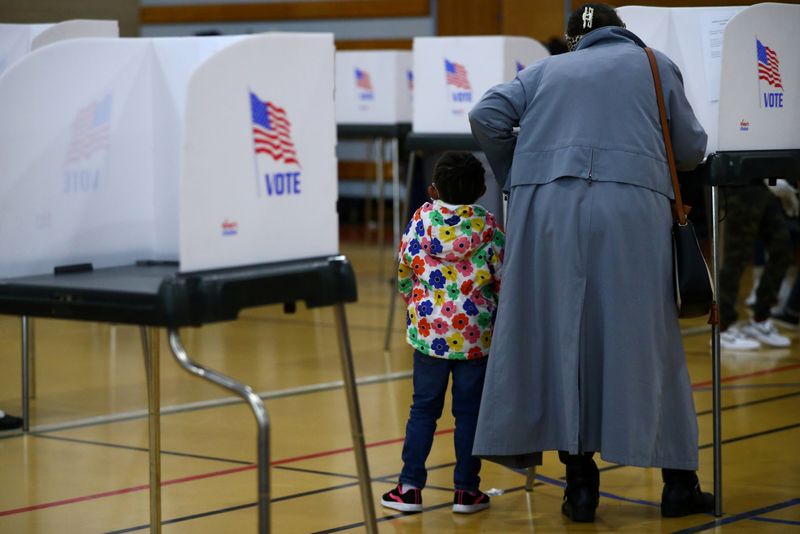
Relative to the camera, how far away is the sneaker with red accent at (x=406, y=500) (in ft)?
12.0

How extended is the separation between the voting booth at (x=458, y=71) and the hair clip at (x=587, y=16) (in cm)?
226

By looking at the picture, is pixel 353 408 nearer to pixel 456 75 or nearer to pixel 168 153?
pixel 168 153

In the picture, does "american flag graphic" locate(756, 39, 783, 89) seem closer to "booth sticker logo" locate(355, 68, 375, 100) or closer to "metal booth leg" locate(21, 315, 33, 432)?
"metal booth leg" locate(21, 315, 33, 432)

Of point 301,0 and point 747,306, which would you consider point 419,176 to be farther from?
point 301,0

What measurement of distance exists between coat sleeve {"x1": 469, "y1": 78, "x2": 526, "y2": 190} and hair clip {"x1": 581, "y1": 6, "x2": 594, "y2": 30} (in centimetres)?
24

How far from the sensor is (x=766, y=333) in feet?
21.4

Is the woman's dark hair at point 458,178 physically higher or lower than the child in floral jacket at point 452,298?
higher

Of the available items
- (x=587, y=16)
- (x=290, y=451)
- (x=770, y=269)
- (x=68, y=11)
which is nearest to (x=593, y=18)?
(x=587, y=16)

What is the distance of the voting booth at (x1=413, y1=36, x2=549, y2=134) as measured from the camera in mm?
5785

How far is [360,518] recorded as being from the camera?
11.8ft

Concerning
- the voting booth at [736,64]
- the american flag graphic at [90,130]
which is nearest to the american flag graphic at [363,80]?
the voting booth at [736,64]

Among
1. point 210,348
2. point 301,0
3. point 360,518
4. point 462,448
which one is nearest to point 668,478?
point 462,448

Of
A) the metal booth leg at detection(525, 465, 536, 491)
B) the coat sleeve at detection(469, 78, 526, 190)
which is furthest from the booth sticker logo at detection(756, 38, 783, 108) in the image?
the metal booth leg at detection(525, 465, 536, 491)

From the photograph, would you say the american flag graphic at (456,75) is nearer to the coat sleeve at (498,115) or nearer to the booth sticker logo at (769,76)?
the booth sticker logo at (769,76)
